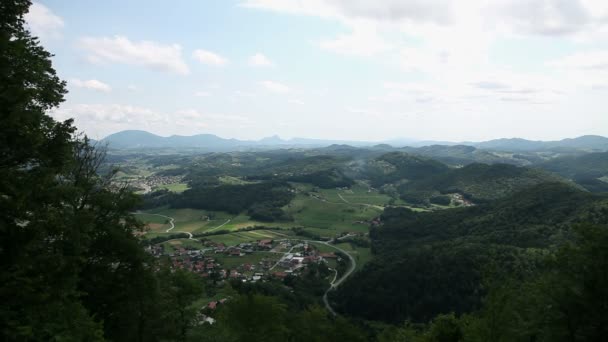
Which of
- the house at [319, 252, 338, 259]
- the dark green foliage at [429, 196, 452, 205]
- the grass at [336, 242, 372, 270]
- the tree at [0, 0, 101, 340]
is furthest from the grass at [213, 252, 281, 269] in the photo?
the dark green foliage at [429, 196, 452, 205]

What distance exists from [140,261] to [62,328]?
8.56 meters

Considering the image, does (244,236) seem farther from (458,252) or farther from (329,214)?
(458,252)

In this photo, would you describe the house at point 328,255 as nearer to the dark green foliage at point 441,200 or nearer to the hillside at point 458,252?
the hillside at point 458,252

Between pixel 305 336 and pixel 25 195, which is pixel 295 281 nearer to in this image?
pixel 305 336

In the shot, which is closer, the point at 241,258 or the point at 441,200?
the point at 241,258

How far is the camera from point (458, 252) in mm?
85688

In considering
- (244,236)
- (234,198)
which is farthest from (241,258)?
(234,198)

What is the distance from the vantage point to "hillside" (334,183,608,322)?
7531cm

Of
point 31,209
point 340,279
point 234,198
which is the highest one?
point 31,209

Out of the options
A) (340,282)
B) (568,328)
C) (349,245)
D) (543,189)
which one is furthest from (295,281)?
(543,189)

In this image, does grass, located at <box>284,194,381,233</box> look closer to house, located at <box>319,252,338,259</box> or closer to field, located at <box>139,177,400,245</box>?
field, located at <box>139,177,400,245</box>

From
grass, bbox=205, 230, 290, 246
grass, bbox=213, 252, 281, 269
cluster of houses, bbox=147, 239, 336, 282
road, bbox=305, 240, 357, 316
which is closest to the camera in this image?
road, bbox=305, 240, 357, 316

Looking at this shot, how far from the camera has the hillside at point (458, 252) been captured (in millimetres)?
75312

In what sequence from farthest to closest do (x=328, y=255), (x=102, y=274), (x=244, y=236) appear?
1. (x=244, y=236)
2. (x=328, y=255)
3. (x=102, y=274)
